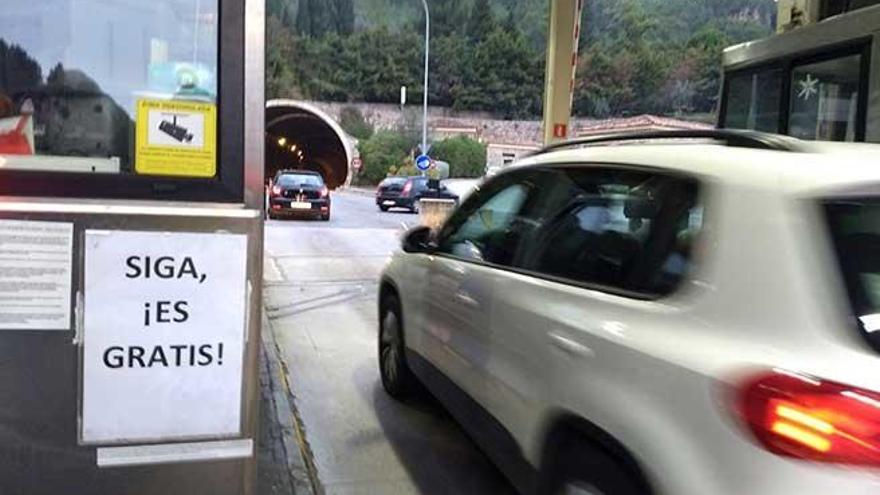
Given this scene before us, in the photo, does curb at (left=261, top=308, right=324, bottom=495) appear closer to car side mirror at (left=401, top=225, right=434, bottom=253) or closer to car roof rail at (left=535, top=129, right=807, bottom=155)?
car side mirror at (left=401, top=225, right=434, bottom=253)

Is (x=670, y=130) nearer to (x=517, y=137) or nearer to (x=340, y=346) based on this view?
(x=340, y=346)

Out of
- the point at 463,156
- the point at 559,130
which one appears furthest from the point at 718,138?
the point at 463,156

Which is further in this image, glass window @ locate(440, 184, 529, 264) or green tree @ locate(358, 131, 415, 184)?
green tree @ locate(358, 131, 415, 184)

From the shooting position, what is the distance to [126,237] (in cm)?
261

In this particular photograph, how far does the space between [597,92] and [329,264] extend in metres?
25.8

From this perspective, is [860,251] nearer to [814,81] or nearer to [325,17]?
[814,81]

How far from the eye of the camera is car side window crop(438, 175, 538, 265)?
3928 millimetres

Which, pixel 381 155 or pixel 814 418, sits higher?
pixel 381 155

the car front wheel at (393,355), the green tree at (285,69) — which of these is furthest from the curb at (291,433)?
the green tree at (285,69)

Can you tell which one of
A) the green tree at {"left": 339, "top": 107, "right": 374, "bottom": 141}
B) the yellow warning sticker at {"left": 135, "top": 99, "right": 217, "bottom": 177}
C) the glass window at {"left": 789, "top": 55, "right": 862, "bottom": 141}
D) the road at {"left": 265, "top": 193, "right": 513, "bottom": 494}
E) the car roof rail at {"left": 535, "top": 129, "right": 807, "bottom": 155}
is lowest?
the road at {"left": 265, "top": 193, "right": 513, "bottom": 494}

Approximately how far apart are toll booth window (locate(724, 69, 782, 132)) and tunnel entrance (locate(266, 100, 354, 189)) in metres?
51.7

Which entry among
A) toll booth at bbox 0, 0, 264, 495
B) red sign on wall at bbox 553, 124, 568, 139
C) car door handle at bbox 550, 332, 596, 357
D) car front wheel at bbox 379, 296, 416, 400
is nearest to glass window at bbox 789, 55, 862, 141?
car front wheel at bbox 379, 296, 416, 400

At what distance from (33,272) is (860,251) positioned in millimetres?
2434

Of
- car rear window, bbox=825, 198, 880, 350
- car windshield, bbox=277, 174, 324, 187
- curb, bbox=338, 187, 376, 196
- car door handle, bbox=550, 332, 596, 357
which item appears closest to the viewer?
car rear window, bbox=825, 198, 880, 350
